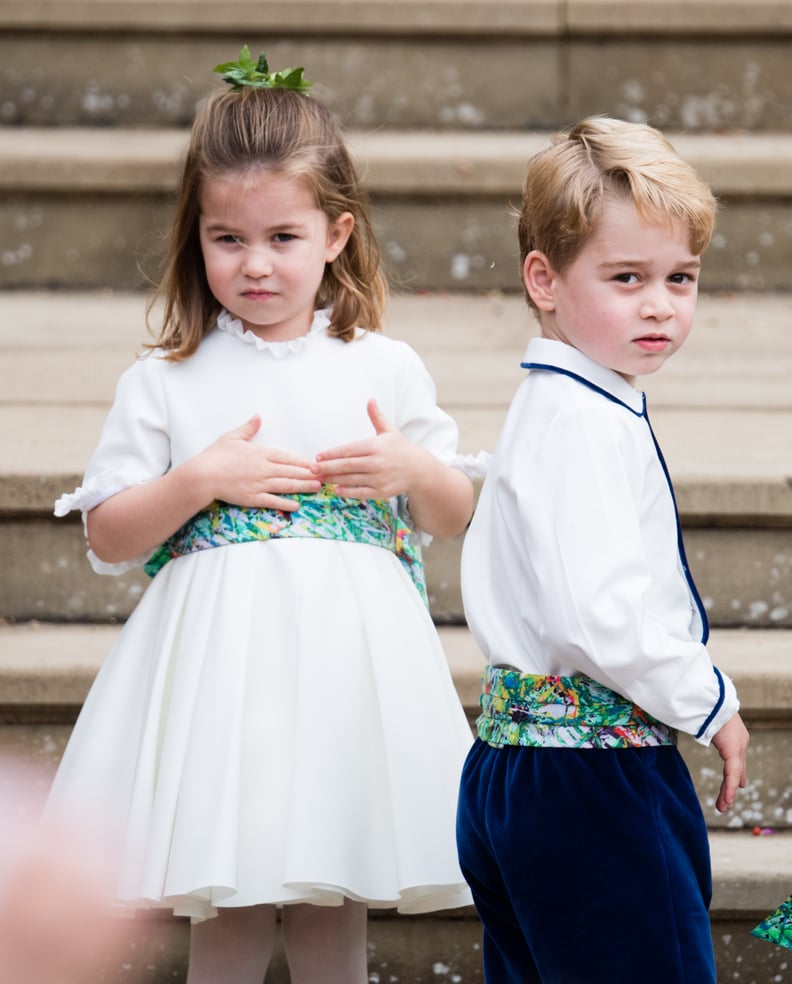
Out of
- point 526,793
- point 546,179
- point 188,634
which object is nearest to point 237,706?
point 188,634

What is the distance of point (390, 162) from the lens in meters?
3.05

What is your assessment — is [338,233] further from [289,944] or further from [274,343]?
[289,944]

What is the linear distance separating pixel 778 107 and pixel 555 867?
97.3 inches

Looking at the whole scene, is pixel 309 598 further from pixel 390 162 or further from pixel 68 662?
pixel 390 162

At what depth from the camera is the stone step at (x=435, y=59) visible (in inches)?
129

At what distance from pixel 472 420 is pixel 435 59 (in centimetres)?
123

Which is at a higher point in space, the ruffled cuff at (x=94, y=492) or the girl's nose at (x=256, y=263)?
the girl's nose at (x=256, y=263)

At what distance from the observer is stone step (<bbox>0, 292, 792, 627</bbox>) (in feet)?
7.36

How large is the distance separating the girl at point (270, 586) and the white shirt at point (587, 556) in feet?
0.87

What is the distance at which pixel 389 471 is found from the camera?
169 centimetres

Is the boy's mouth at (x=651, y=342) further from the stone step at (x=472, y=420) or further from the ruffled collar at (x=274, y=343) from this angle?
the stone step at (x=472, y=420)

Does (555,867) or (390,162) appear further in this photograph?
(390,162)

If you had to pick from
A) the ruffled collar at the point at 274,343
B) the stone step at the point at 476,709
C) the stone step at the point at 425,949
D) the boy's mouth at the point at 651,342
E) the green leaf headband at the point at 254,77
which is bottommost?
the stone step at the point at 425,949

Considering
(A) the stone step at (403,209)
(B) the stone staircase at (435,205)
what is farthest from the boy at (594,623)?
(A) the stone step at (403,209)
